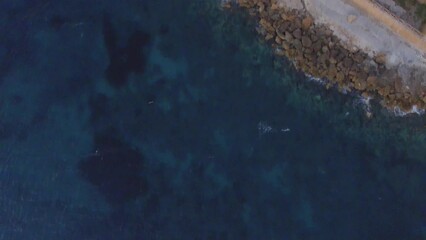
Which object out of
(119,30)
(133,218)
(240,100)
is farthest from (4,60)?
(240,100)

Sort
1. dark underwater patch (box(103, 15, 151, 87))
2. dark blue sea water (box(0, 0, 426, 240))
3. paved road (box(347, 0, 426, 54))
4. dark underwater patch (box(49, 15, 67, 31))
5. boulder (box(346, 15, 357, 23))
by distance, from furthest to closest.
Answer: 1. dark underwater patch (box(49, 15, 67, 31))
2. dark underwater patch (box(103, 15, 151, 87))
3. dark blue sea water (box(0, 0, 426, 240))
4. boulder (box(346, 15, 357, 23))
5. paved road (box(347, 0, 426, 54))

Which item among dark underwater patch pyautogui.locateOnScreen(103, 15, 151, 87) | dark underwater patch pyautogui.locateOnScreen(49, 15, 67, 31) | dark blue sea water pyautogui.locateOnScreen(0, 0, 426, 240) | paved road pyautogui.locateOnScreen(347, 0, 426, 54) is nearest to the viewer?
paved road pyautogui.locateOnScreen(347, 0, 426, 54)

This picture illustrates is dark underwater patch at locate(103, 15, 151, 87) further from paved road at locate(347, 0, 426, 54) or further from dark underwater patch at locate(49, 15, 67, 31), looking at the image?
paved road at locate(347, 0, 426, 54)

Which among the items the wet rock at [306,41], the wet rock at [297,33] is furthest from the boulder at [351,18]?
the wet rock at [297,33]

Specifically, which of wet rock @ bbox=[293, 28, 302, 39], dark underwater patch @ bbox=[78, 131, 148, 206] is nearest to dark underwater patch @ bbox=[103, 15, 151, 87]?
dark underwater patch @ bbox=[78, 131, 148, 206]

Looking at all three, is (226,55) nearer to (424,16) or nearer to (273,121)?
(273,121)

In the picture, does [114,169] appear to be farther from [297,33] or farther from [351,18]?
[351,18]

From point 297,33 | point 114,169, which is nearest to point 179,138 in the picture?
point 114,169

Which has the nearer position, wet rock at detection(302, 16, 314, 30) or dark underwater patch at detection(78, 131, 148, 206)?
dark underwater patch at detection(78, 131, 148, 206)
